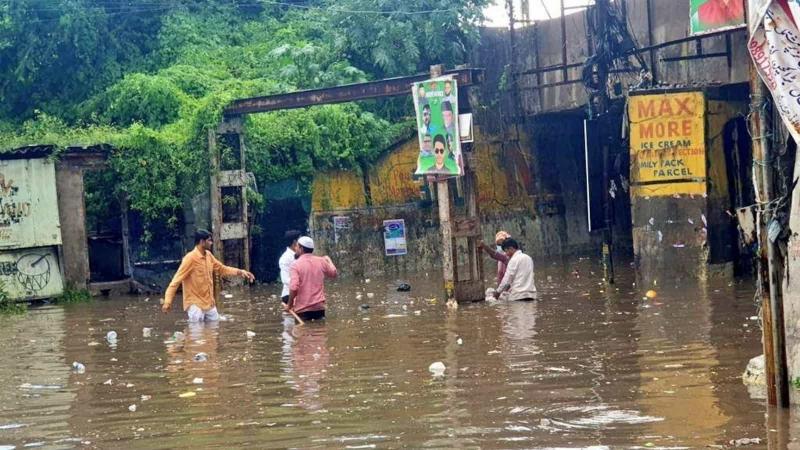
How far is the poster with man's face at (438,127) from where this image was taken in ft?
56.7

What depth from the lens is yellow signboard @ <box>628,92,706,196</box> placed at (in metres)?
19.5

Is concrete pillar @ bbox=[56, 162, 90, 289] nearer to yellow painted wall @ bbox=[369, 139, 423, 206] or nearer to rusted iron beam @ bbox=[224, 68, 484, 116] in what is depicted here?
rusted iron beam @ bbox=[224, 68, 484, 116]

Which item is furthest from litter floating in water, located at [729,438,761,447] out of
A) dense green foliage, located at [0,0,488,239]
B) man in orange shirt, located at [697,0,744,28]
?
dense green foliage, located at [0,0,488,239]

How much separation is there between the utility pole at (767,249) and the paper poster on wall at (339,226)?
63.7ft

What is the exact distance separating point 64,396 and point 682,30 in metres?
15.9

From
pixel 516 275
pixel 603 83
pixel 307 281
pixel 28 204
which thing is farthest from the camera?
pixel 603 83

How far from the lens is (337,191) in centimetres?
2720

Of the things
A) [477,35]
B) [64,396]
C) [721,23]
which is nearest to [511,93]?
[477,35]

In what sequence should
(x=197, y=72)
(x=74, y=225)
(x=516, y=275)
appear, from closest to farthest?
1. (x=516, y=275)
2. (x=74, y=225)
3. (x=197, y=72)

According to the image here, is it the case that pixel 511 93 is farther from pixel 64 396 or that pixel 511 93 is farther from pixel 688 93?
pixel 64 396

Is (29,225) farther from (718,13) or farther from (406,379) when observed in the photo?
(406,379)

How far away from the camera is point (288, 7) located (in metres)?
33.2

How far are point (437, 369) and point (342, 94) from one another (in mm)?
10742

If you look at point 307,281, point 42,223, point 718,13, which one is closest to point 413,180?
point 42,223
